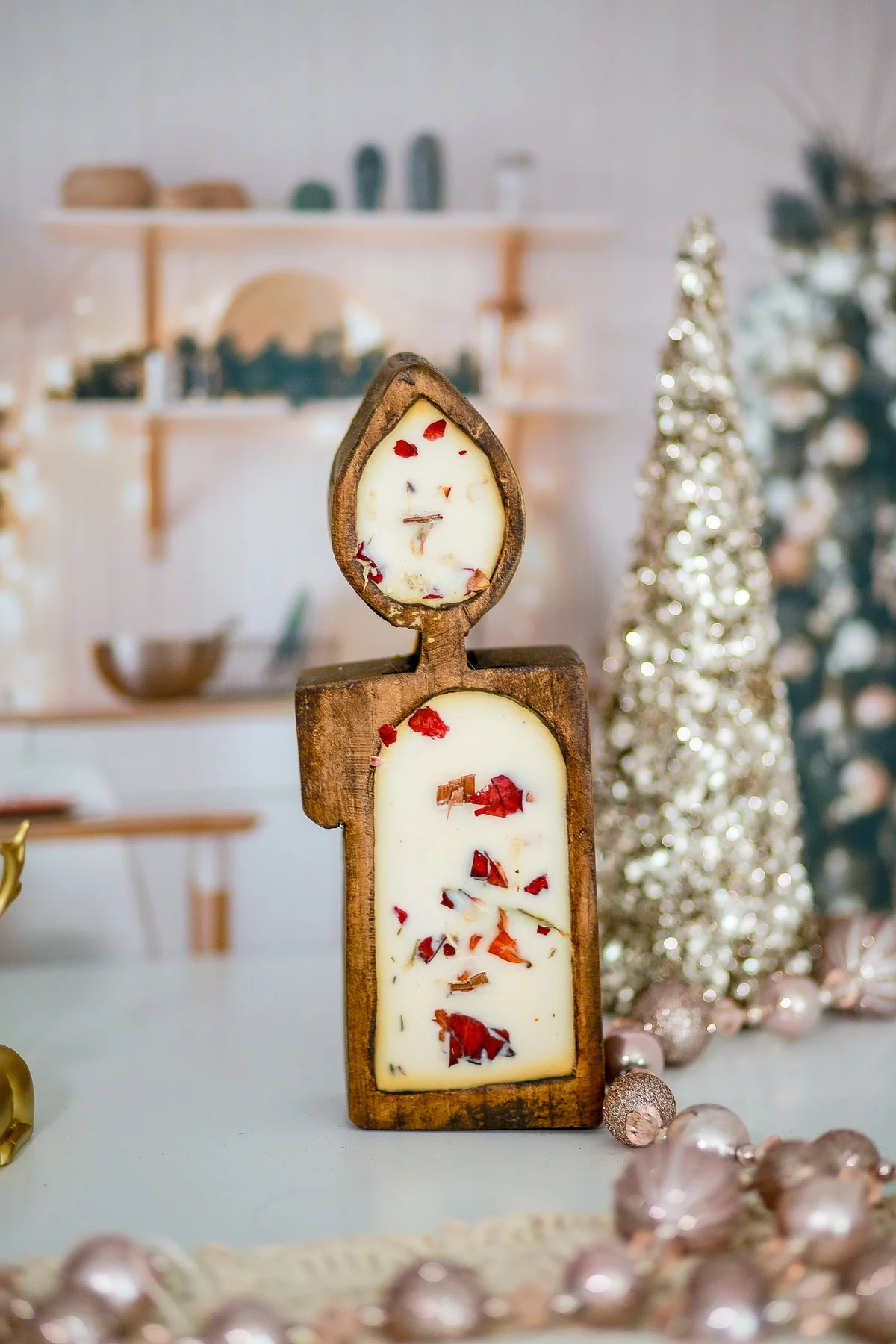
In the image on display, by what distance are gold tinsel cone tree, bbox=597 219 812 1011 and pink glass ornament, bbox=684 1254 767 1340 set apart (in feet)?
1.22

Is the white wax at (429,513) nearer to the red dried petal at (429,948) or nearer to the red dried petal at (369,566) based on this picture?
the red dried petal at (369,566)

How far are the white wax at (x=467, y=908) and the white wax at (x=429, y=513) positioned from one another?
0.07 meters

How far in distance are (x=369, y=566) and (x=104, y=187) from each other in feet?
6.83

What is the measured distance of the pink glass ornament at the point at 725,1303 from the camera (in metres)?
0.47

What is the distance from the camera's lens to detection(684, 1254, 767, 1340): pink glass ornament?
0.47m

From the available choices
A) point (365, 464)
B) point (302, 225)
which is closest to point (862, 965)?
point (365, 464)

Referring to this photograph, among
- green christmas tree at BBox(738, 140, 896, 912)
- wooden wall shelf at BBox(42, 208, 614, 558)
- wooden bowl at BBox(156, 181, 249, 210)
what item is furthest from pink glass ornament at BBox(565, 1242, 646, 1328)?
wooden bowl at BBox(156, 181, 249, 210)

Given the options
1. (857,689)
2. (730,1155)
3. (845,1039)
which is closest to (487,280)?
(857,689)

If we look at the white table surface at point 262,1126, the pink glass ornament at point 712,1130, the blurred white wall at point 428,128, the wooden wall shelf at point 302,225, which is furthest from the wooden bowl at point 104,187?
the pink glass ornament at point 712,1130

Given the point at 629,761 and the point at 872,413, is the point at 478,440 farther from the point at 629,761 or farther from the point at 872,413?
the point at 872,413

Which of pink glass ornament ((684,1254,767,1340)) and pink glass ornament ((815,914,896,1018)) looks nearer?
pink glass ornament ((684,1254,767,1340))

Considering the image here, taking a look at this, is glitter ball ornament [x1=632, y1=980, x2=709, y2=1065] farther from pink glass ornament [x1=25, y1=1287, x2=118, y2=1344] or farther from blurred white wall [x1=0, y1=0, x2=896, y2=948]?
blurred white wall [x1=0, y1=0, x2=896, y2=948]

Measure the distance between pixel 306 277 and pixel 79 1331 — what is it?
8.10 ft

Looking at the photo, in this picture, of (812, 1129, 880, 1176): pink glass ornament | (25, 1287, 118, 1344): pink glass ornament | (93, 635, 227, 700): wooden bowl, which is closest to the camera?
(25, 1287, 118, 1344): pink glass ornament
